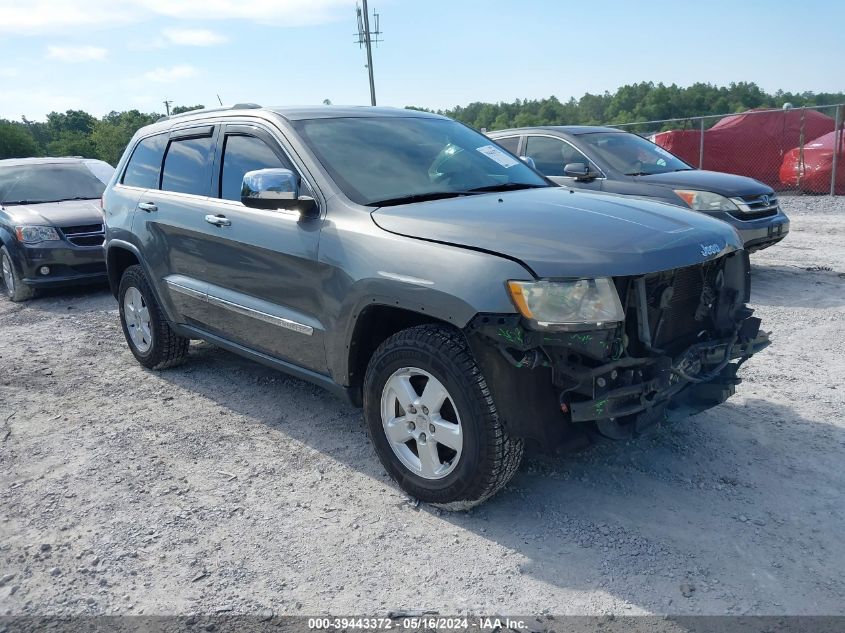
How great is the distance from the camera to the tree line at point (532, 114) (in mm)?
56688

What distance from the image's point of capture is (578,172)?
745 centimetres

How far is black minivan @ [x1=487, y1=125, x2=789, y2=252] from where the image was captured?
745 centimetres

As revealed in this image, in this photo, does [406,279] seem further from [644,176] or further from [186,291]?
[644,176]

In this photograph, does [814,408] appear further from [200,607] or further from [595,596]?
[200,607]

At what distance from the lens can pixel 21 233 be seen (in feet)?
28.6

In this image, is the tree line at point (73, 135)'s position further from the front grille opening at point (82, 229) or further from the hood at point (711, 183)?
the hood at point (711, 183)

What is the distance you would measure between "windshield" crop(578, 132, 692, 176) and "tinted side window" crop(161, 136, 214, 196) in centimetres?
482

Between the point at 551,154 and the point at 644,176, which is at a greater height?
the point at 551,154

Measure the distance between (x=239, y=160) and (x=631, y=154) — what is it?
211 inches

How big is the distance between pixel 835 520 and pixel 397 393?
6.53ft

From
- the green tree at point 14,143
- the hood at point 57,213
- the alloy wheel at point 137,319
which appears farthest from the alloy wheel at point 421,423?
the green tree at point 14,143

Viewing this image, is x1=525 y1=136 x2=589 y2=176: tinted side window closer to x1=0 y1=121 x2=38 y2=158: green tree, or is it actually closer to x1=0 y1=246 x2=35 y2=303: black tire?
x1=0 y1=246 x2=35 y2=303: black tire

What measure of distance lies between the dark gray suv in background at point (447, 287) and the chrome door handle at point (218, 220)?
1cm

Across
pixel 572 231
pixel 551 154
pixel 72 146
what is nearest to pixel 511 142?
pixel 551 154
